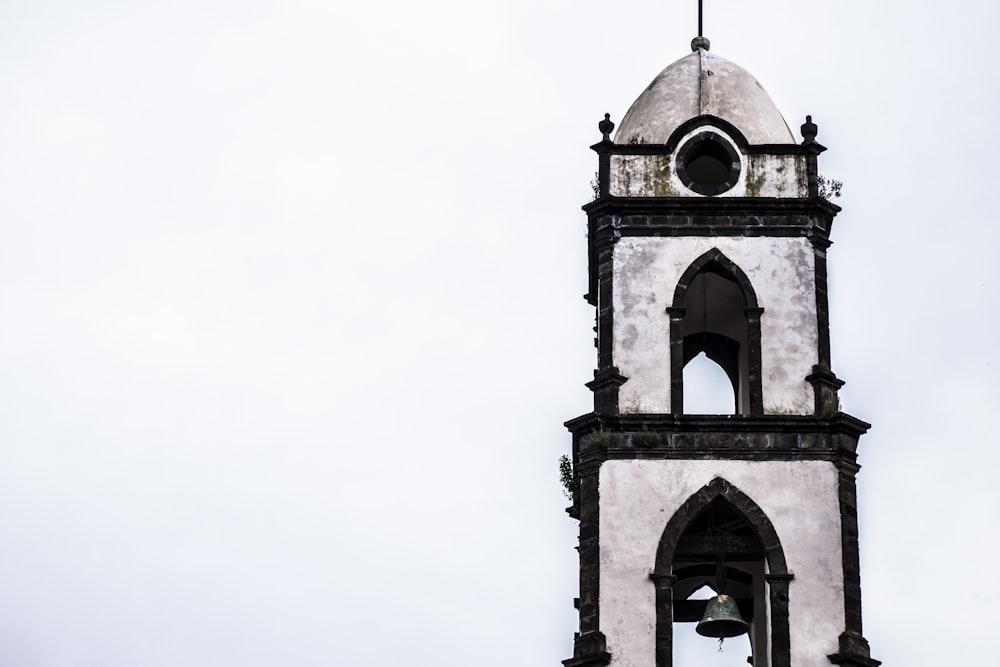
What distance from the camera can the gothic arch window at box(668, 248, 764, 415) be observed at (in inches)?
1351

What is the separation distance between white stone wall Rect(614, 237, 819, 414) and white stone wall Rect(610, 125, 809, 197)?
79cm

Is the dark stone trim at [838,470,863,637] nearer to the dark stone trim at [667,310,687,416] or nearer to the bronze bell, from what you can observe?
the bronze bell

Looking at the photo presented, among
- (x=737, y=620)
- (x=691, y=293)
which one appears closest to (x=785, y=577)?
(x=737, y=620)

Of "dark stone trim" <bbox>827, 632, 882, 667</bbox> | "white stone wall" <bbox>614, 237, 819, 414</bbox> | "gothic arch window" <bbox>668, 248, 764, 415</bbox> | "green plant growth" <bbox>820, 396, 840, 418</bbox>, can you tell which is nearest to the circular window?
"white stone wall" <bbox>614, 237, 819, 414</bbox>

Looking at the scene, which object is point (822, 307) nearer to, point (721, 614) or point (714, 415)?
point (714, 415)

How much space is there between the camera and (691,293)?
36938 millimetres

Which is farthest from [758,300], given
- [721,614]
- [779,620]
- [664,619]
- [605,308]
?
[664,619]

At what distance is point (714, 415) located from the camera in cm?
3372

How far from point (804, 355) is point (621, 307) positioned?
8.93 feet

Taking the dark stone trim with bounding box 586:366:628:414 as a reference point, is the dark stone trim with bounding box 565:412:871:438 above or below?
below

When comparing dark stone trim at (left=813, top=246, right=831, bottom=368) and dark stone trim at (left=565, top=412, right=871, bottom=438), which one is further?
dark stone trim at (left=813, top=246, right=831, bottom=368)

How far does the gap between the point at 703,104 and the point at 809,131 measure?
5.70 ft

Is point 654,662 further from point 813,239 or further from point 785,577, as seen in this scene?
point 813,239

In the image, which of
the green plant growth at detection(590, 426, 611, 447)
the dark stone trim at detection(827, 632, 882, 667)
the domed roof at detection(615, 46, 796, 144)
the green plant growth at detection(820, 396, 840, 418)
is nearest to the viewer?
the dark stone trim at detection(827, 632, 882, 667)
